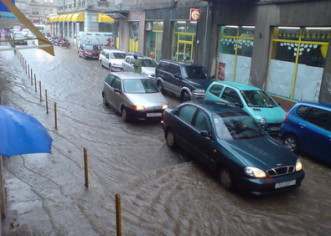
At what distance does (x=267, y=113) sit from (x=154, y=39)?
62.2ft

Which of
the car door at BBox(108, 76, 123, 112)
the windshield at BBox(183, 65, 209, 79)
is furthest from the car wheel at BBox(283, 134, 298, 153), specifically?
the windshield at BBox(183, 65, 209, 79)

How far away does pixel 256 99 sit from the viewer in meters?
10.4

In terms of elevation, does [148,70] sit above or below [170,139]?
above

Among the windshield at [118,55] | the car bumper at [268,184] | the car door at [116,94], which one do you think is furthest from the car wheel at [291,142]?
the windshield at [118,55]

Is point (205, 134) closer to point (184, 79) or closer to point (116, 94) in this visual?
point (116, 94)

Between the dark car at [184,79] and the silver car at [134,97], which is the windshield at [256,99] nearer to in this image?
the silver car at [134,97]

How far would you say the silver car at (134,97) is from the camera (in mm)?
10713

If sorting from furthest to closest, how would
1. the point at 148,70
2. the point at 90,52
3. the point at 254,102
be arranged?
the point at 90,52, the point at 148,70, the point at 254,102

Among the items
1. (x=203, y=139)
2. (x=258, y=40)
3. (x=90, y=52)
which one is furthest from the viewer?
(x=90, y=52)

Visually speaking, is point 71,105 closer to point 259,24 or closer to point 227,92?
point 227,92

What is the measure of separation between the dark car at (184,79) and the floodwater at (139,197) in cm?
436

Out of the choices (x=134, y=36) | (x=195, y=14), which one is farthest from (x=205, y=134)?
(x=134, y=36)

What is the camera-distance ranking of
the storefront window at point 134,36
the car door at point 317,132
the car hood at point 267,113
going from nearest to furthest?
the car door at point 317,132 < the car hood at point 267,113 < the storefront window at point 134,36

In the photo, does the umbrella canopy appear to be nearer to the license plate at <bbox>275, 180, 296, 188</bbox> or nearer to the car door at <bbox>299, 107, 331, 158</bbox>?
the license plate at <bbox>275, 180, 296, 188</bbox>
